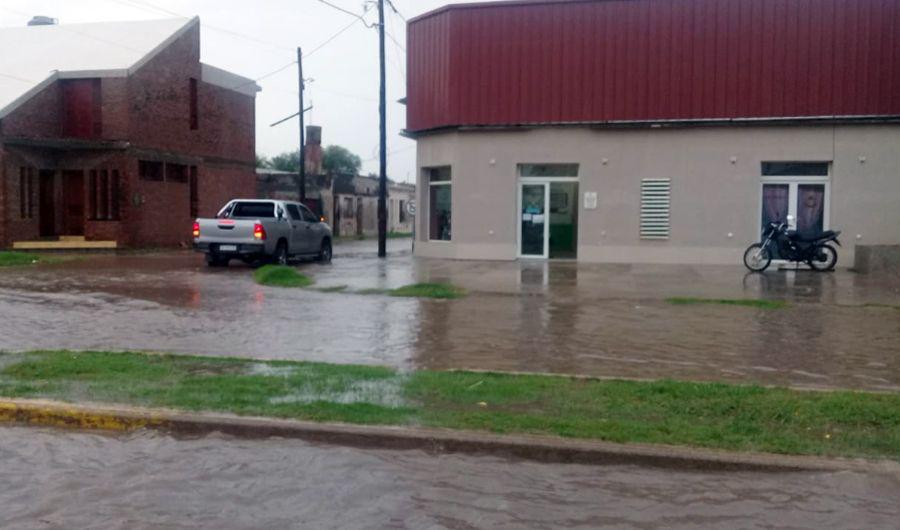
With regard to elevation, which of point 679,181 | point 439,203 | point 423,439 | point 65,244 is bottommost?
point 423,439

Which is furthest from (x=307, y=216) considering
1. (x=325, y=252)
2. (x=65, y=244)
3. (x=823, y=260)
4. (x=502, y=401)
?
(x=502, y=401)

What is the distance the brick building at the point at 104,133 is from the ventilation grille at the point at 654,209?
17118 millimetres

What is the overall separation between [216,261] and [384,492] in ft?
61.8

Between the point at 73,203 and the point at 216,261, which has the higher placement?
the point at 73,203

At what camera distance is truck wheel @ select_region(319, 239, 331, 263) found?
27438 millimetres

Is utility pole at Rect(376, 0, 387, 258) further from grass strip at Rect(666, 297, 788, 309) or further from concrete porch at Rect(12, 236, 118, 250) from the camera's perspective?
grass strip at Rect(666, 297, 788, 309)

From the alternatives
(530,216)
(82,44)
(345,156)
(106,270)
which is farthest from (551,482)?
(345,156)

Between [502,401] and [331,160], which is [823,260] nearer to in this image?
[502,401]

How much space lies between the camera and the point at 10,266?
2442 centimetres

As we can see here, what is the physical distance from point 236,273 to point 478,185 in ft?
25.9

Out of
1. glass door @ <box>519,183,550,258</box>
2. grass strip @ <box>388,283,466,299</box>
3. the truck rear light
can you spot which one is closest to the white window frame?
glass door @ <box>519,183,550,258</box>

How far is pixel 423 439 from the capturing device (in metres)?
7.23

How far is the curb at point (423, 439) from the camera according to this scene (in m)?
6.71

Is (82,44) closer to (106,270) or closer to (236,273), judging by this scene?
(106,270)
